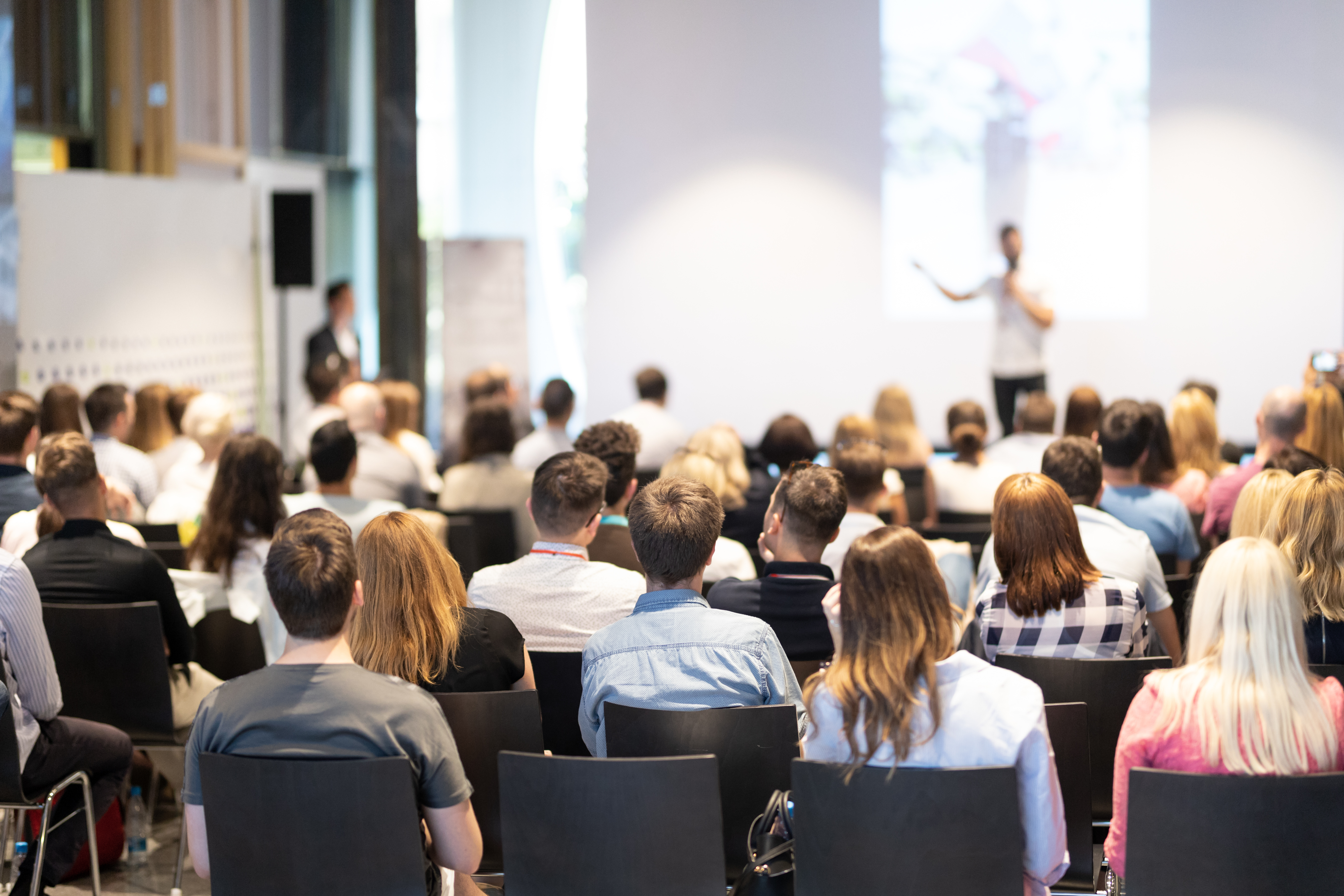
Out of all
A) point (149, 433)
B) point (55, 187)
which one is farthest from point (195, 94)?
point (149, 433)

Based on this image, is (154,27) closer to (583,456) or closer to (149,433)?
(149,433)

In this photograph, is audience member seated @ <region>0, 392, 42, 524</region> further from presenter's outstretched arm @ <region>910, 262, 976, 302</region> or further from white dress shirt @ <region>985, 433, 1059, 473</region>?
presenter's outstretched arm @ <region>910, 262, 976, 302</region>

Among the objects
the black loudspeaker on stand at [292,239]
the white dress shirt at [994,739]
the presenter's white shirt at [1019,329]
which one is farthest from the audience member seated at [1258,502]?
the black loudspeaker on stand at [292,239]

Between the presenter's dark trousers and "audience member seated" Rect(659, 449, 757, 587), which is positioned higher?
the presenter's dark trousers

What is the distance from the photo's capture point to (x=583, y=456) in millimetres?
3176

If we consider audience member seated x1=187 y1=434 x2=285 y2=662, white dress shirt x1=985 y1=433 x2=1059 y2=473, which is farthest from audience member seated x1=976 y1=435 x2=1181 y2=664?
audience member seated x1=187 y1=434 x2=285 y2=662

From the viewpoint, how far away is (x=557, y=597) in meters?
3.00

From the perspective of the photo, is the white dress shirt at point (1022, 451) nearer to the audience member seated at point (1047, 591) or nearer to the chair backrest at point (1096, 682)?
the audience member seated at point (1047, 591)

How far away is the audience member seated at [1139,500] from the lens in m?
4.06

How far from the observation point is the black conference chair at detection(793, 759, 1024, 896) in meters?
1.95

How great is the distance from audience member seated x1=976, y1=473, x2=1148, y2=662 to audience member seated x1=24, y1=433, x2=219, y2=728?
2.11 meters

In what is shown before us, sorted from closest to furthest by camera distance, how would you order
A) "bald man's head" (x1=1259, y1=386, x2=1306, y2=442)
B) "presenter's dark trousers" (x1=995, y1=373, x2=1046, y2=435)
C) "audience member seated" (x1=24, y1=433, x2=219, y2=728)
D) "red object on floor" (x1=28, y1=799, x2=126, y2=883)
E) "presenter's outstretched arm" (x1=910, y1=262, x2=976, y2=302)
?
"audience member seated" (x1=24, y1=433, x2=219, y2=728) < "red object on floor" (x1=28, y1=799, x2=126, y2=883) < "bald man's head" (x1=1259, y1=386, x2=1306, y2=442) < "presenter's dark trousers" (x1=995, y1=373, x2=1046, y2=435) < "presenter's outstretched arm" (x1=910, y1=262, x2=976, y2=302)

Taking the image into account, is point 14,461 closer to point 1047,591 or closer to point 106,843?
point 106,843

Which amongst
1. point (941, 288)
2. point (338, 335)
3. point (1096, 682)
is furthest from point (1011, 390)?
point (1096, 682)
